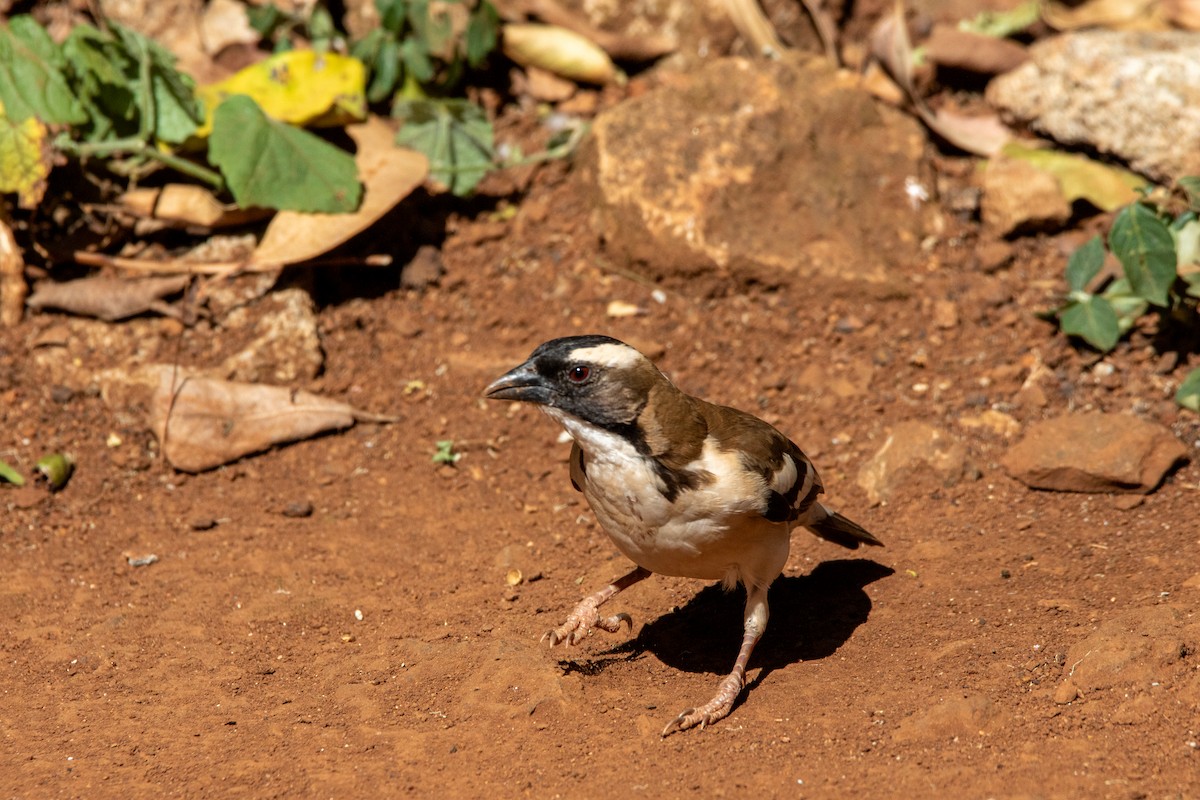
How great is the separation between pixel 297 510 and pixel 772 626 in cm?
268

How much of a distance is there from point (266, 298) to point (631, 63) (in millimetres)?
3508

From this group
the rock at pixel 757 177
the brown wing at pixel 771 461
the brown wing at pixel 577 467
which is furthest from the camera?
the rock at pixel 757 177

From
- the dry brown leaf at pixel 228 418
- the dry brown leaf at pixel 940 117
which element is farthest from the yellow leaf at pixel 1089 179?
the dry brown leaf at pixel 228 418

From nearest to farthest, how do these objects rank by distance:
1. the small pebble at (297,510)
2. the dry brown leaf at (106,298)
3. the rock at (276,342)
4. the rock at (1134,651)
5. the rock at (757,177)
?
the rock at (1134,651) → the small pebble at (297,510) → the rock at (276,342) → the dry brown leaf at (106,298) → the rock at (757,177)

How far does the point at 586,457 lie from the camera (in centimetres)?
502

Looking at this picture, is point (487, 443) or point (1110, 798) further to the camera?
point (487, 443)

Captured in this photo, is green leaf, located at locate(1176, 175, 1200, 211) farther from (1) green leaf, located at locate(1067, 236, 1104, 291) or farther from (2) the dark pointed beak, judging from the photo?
(2) the dark pointed beak

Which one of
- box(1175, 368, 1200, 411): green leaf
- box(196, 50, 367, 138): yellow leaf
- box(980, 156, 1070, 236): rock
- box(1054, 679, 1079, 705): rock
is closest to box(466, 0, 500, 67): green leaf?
box(196, 50, 367, 138): yellow leaf

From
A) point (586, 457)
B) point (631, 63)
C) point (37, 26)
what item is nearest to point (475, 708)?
point (586, 457)

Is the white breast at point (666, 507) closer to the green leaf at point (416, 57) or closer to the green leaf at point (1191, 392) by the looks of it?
the green leaf at point (1191, 392)

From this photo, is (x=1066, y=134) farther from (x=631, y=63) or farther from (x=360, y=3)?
(x=360, y=3)

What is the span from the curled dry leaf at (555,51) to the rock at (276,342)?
2.73m

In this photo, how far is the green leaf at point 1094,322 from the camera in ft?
23.5

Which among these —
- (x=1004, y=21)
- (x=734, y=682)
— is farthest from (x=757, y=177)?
(x=734, y=682)
